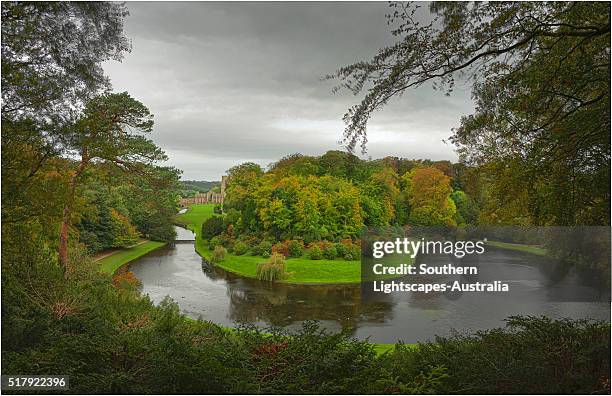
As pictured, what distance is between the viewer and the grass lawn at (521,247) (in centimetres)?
511

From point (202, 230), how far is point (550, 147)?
10.7 m

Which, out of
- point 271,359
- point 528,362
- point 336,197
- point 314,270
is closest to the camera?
point 528,362

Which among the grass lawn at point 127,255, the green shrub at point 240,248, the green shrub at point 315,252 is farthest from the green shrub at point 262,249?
the grass lawn at point 127,255

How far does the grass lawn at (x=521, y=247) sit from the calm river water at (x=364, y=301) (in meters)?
Answer: 0.10

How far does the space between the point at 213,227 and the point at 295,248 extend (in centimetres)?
322

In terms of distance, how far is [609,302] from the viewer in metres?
4.66

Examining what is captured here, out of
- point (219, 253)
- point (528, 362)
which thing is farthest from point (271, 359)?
point (219, 253)

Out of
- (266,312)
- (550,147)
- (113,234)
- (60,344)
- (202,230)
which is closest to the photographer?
(60,344)

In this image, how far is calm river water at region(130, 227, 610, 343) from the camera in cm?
499

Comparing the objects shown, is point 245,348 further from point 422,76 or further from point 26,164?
point 422,76

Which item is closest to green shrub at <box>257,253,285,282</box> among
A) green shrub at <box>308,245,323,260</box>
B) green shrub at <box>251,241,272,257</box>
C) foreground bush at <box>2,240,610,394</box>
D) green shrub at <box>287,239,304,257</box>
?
green shrub at <box>251,241,272,257</box>

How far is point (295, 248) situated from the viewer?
10766 millimetres

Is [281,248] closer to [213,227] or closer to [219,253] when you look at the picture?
[219,253]

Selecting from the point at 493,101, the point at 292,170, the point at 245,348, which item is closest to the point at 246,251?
the point at 292,170
